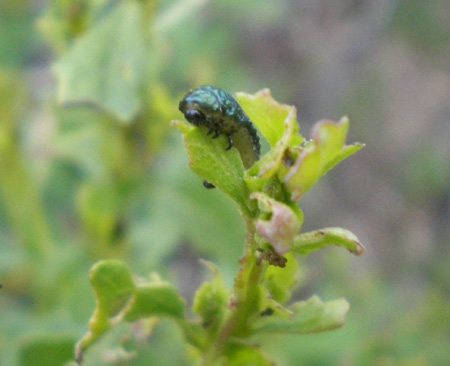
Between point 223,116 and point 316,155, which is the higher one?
point 223,116

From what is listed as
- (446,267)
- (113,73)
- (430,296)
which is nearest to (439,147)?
(446,267)

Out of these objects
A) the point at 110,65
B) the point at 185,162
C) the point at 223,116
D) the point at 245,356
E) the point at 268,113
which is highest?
the point at 185,162

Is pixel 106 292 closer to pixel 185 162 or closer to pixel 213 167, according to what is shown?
pixel 213 167

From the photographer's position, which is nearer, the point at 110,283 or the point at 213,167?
the point at 213,167

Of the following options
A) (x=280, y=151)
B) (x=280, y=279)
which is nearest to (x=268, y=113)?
(x=280, y=151)

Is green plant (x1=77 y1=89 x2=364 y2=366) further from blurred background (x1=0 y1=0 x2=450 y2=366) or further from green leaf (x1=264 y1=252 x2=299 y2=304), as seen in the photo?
blurred background (x1=0 y1=0 x2=450 y2=366)

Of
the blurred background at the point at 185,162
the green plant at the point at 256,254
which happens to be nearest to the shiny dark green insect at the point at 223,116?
the green plant at the point at 256,254

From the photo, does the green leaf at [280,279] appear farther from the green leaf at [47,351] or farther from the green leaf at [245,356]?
the green leaf at [47,351]

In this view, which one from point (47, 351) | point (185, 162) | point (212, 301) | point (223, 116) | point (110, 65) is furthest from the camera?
point (185, 162)
